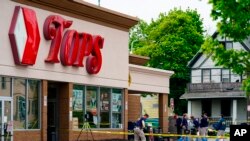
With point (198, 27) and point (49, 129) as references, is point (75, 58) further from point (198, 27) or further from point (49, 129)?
point (198, 27)

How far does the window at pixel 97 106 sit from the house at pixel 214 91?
30.0 meters

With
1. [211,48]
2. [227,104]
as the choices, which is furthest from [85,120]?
[227,104]

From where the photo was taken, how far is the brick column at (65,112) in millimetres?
34500

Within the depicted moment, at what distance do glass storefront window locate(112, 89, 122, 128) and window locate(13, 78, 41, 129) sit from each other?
772cm

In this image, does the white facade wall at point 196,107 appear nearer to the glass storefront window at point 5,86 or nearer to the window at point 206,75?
the window at point 206,75

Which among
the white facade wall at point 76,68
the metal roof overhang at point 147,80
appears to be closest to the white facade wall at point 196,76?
the metal roof overhang at point 147,80

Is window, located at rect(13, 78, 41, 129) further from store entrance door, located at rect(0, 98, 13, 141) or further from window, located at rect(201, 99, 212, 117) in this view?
window, located at rect(201, 99, 212, 117)

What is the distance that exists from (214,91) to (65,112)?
127 feet

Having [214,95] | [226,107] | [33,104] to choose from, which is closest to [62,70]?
[33,104]

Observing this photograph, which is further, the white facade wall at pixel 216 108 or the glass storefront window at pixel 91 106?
the white facade wall at pixel 216 108

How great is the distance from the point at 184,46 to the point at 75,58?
46939 millimetres

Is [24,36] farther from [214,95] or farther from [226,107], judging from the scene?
[226,107]

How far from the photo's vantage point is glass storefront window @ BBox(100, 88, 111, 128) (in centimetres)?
3800

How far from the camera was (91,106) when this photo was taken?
3697 centimetres
